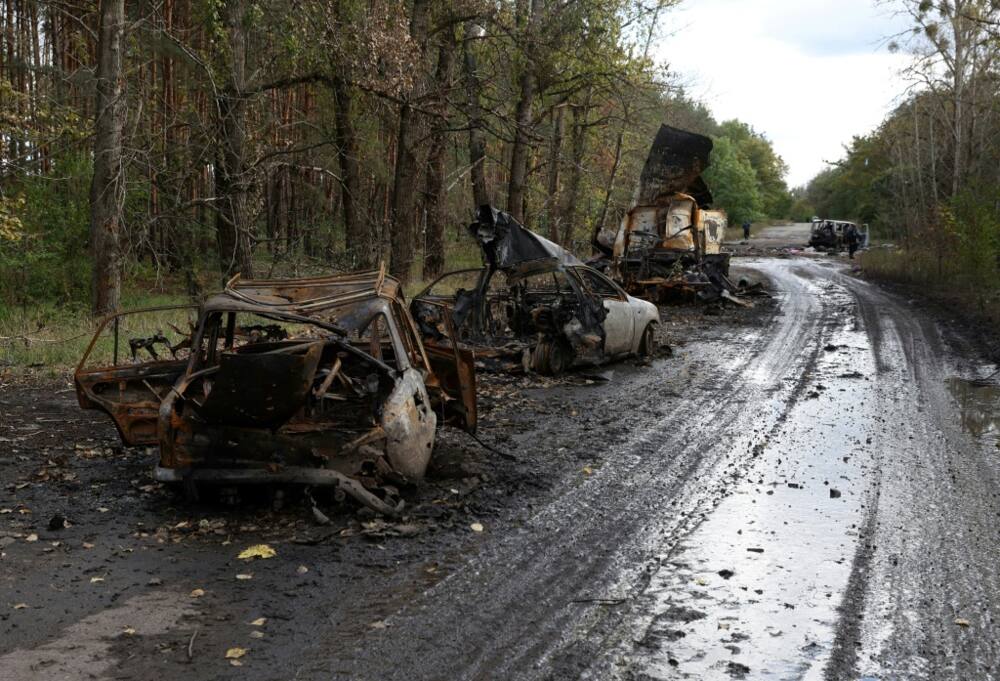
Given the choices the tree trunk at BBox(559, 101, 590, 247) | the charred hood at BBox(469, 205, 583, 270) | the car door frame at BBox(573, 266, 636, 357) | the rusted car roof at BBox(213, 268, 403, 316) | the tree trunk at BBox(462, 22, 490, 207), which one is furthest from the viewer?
the tree trunk at BBox(559, 101, 590, 247)

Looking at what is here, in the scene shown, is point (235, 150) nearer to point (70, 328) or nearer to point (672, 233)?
point (70, 328)

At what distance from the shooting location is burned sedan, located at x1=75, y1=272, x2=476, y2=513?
563cm

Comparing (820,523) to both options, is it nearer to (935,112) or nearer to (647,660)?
(647,660)

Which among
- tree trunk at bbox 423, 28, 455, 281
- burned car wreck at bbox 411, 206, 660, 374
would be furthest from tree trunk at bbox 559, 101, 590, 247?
burned car wreck at bbox 411, 206, 660, 374

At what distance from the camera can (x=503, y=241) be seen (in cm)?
1161

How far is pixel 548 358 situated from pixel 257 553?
269 inches

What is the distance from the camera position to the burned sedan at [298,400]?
5.63 metres

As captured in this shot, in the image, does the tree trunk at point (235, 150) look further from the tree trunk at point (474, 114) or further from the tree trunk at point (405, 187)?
the tree trunk at point (474, 114)

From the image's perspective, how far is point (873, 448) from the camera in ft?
27.0

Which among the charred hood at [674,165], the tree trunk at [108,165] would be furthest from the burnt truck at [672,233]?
the tree trunk at [108,165]

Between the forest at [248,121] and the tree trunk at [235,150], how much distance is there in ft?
0.12

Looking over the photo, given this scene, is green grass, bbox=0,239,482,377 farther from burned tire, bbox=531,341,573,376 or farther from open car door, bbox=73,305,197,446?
burned tire, bbox=531,341,573,376

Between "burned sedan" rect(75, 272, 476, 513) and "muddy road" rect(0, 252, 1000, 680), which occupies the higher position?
"burned sedan" rect(75, 272, 476, 513)

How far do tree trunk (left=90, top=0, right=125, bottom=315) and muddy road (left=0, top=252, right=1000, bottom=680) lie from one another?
17.3 feet
